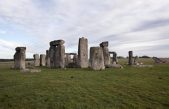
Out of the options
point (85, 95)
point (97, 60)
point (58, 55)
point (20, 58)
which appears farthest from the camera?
point (58, 55)

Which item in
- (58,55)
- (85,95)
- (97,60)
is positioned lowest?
(85,95)

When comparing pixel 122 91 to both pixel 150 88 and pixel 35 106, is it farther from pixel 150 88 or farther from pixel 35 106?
pixel 35 106

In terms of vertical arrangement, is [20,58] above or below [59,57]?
below

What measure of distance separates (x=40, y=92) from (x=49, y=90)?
0.64 meters

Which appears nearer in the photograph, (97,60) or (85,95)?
(85,95)

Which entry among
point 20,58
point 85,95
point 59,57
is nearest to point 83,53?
point 59,57

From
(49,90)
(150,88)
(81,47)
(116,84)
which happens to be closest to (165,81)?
(150,88)

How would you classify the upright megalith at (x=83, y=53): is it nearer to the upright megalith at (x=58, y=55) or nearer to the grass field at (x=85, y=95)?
the upright megalith at (x=58, y=55)

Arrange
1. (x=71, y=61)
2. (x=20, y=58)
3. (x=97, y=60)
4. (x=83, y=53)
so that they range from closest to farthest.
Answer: (x=97, y=60) → (x=20, y=58) → (x=83, y=53) → (x=71, y=61)

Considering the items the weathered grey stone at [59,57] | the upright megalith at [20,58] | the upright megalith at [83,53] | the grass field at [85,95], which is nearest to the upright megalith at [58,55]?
the weathered grey stone at [59,57]

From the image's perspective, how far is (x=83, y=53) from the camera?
34.0 m

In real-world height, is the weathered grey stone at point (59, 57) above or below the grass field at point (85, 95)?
above

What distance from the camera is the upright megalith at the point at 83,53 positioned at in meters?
33.5

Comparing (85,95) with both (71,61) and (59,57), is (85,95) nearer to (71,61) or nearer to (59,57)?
(59,57)
